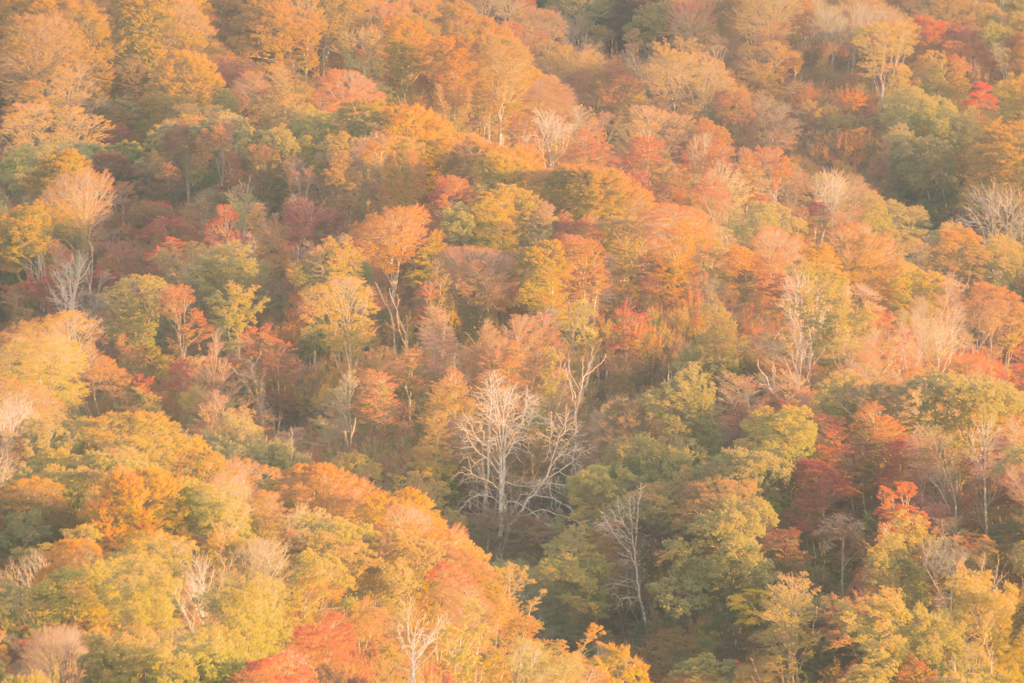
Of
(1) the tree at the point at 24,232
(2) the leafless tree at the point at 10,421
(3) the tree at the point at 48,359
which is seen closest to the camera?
(2) the leafless tree at the point at 10,421

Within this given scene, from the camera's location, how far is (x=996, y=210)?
71000mm

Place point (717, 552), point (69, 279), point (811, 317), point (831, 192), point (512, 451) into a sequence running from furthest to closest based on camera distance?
point (831, 192) → point (69, 279) → point (811, 317) → point (512, 451) → point (717, 552)

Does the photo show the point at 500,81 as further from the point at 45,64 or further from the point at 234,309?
the point at 45,64

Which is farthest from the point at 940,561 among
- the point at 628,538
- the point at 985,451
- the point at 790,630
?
the point at 628,538

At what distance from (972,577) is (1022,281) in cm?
3267

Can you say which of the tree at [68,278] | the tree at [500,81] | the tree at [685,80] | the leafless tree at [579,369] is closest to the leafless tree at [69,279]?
the tree at [68,278]

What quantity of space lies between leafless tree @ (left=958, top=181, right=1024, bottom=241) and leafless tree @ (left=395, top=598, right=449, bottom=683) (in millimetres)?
46042

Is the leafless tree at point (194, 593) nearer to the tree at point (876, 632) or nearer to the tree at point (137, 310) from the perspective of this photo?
the tree at point (876, 632)

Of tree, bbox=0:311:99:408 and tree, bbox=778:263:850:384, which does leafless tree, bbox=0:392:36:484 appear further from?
tree, bbox=778:263:850:384

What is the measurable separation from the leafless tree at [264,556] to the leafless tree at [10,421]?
12.0m

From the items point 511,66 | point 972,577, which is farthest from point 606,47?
point 972,577

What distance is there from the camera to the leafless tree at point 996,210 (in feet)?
233

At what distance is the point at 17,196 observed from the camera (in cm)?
7481

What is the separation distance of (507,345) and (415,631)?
2197cm
